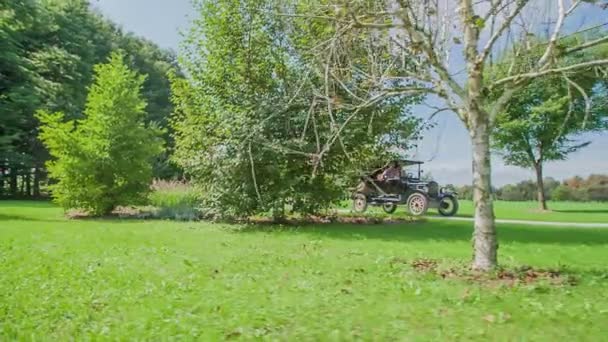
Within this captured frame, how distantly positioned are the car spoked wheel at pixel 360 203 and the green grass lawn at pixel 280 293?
791 cm

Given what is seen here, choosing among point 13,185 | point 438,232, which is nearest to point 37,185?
point 13,185

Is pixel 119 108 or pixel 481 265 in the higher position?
pixel 119 108

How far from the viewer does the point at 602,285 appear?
5.09 m

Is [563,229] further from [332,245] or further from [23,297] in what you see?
[23,297]

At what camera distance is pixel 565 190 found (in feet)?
98.8

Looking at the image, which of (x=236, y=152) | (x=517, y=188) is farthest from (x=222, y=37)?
(x=517, y=188)

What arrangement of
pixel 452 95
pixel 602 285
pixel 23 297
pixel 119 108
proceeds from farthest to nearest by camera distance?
pixel 119 108 → pixel 452 95 → pixel 602 285 → pixel 23 297

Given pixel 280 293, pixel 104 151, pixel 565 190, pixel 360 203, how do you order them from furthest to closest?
pixel 565 190 → pixel 360 203 → pixel 104 151 → pixel 280 293

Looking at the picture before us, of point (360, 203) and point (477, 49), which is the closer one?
point (477, 49)

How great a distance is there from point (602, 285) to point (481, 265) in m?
1.22

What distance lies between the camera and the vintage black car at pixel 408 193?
15641 mm

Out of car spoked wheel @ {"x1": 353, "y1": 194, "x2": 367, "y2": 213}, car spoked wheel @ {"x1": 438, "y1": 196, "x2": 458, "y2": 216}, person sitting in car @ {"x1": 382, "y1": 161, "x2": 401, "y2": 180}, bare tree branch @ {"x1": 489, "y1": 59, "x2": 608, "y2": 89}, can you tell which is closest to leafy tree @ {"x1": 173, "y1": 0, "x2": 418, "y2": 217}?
person sitting in car @ {"x1": 382, "y1": 161, "x2": 401, "y2": 180}

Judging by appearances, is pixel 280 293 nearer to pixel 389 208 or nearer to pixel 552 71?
pixel 552 71

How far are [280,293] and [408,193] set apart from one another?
1186 centimetres
